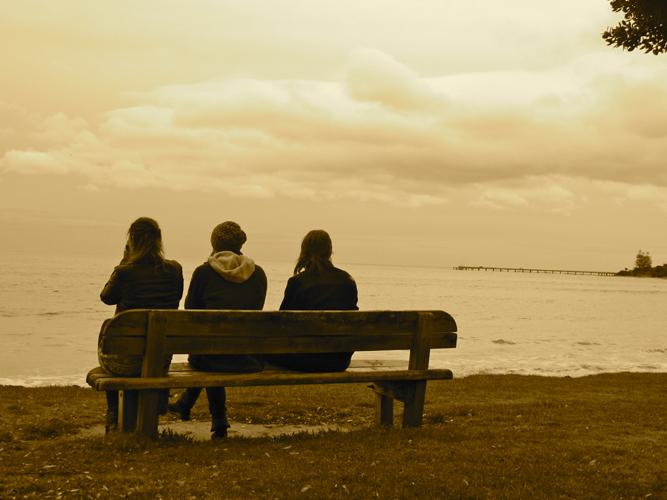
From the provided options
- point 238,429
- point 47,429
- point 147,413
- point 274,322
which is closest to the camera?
point 147,413

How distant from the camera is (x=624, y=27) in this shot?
7.22 meters

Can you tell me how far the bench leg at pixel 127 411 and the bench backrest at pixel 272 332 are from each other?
727 mm

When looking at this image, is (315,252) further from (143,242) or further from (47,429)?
(47,429)

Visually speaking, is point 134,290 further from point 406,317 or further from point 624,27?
point 624,27

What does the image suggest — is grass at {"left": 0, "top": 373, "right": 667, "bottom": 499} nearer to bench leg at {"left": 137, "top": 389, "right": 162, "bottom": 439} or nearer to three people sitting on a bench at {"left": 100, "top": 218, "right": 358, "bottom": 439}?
bench leg at {"left": 137, "top": 389, "right": 162, "bottom": 439}

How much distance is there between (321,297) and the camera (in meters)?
7.41

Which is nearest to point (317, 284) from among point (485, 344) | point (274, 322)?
point (274, 322)

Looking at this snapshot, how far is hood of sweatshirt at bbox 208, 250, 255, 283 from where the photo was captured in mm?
7152

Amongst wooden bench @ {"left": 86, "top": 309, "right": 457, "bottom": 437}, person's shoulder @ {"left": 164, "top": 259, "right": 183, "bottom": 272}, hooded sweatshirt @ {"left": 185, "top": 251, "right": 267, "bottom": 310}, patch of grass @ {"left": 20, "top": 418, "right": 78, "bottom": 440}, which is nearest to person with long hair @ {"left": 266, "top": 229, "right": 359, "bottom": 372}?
wooden bench @ {"left": 86, "top": 309, "right": 457, "bottom": 437}

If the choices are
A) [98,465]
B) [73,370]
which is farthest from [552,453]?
[73,370]

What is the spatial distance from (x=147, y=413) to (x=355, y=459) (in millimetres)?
1961

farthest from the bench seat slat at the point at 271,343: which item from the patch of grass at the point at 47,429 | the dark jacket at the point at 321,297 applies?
the patch of grass at the point at 47,429

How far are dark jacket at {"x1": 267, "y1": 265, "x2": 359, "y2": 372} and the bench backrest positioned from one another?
0.25 meters

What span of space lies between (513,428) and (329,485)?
3.74 meters
